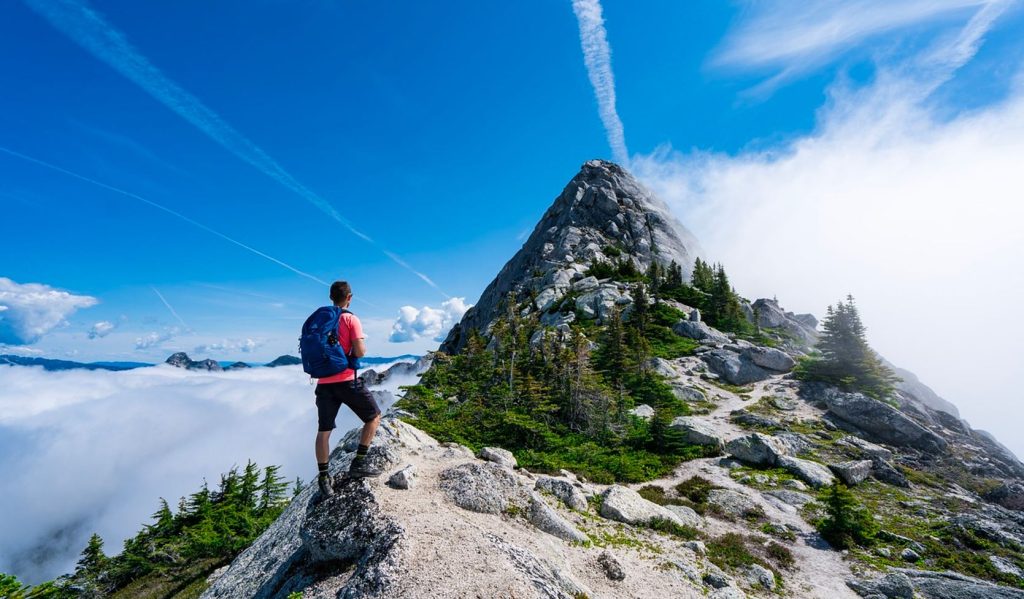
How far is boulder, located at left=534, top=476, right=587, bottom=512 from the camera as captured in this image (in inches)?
555

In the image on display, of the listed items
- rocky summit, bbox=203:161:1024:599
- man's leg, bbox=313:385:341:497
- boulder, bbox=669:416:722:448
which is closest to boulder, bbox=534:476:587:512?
rocky summit, bbox=203:161:1024:599

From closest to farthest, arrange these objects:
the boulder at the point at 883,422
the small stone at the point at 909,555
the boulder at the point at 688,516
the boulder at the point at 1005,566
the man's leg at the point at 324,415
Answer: the man's leg at the point at 324,415 < the boulder at the point at 1005,566 < the small stone at the point at 909,555 < the boulder at the point at 688,516 < the boulder at the point at 883,422

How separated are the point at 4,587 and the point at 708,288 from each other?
8968 centimetres

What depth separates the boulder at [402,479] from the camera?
31.4ft

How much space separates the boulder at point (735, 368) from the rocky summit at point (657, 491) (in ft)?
0.81

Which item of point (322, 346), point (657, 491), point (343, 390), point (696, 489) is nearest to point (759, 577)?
point (657, 491)

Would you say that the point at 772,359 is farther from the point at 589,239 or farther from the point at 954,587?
the point at 589,239

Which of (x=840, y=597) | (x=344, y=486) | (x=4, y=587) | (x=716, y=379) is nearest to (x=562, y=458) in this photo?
(x=840, y=597)

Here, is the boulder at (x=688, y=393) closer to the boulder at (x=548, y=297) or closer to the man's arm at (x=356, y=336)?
the boulder at (x=548, y=297)

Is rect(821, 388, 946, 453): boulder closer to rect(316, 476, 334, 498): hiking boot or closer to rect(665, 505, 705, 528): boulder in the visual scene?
rect(665, 505, 705, 528): boulder

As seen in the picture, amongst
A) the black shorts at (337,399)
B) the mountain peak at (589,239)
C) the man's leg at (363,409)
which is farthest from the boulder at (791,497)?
the mountain peak at (589,239)

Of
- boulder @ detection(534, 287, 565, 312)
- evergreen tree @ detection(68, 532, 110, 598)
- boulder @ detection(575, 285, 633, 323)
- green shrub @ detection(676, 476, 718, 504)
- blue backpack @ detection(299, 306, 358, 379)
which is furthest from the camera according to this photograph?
boulder @ detection(534, 287, 565, 312)

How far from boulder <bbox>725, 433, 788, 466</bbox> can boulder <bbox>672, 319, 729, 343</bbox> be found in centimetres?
3127

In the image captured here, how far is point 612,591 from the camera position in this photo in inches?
339
